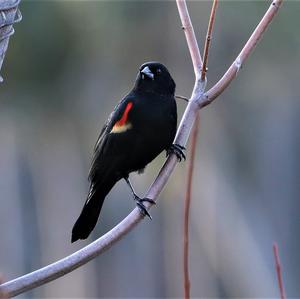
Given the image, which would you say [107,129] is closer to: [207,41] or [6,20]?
[207,41]

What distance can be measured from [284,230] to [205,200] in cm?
85

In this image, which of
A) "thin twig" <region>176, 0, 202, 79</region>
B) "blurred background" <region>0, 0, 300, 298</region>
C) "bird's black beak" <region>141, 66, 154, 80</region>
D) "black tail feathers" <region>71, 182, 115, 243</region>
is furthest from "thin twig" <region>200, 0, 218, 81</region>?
"blurred background" <region>0, 0, 300, 298</region>

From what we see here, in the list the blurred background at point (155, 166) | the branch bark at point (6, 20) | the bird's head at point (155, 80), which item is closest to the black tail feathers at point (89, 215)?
the bird's head at point (155, 80)

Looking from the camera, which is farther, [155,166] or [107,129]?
[155,166]

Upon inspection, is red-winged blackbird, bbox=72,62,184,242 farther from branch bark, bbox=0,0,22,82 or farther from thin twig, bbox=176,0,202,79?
branch bark, bbox=0,0,22,82

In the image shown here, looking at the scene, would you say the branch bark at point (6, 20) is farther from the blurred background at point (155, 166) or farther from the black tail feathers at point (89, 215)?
the blurred background at point (155, 166)

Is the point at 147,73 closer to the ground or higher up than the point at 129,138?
higher up

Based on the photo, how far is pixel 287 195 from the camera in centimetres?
962

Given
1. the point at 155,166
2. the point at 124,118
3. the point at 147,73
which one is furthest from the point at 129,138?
the point at 155,166

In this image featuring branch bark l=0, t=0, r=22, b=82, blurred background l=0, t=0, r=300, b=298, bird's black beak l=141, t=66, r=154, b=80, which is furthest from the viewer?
blurred background l=0, t=0, r=300, b=298

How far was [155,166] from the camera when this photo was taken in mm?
8781

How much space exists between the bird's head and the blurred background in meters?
5.41

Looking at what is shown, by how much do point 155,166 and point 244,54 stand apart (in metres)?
6.50

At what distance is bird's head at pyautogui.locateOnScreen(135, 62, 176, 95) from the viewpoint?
339 centimetres
